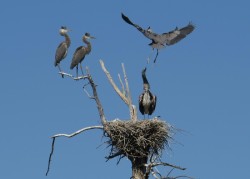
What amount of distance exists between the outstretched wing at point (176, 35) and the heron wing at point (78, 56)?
6.50 ft

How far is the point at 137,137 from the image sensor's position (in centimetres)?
1602

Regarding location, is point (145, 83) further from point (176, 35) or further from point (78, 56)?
point (78, 56)

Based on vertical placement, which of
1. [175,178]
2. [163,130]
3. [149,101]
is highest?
[149,101]

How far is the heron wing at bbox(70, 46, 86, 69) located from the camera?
17984mm

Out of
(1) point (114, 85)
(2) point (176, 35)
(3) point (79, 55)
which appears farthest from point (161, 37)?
(3) point (79, 55)

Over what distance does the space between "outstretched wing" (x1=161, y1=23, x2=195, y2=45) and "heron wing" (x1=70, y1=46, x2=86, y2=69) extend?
1980mm

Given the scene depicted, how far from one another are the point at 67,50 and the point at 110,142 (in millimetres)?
3309

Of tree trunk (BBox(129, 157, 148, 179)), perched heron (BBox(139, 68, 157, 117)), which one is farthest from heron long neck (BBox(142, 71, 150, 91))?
tree trunk (BBox(129, 157, 148, 179))

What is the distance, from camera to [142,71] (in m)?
18.7

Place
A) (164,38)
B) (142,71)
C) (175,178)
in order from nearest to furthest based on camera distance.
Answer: (175,178) → (164,38) → (142,71)

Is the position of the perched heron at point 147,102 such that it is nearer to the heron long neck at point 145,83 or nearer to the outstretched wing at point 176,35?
the heron long neck at point 145,83

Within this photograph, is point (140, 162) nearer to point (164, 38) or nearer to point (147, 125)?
point (147, 125)

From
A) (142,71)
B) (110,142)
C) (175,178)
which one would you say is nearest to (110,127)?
(110,142)

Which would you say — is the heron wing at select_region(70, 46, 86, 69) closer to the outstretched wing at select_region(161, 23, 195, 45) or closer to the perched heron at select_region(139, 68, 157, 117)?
the perched heron at select_region(139, 68, 157, 117)
